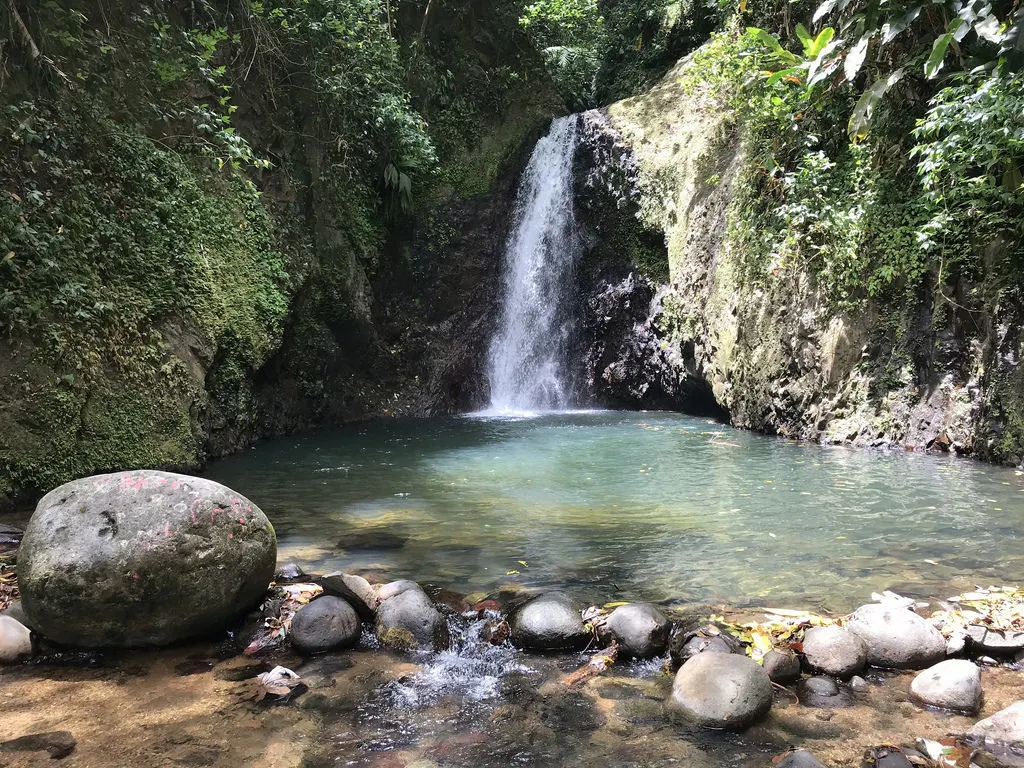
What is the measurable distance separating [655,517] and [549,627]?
2647mm

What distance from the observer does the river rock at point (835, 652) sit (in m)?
3.14

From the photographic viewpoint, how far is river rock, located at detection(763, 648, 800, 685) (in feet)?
10.1

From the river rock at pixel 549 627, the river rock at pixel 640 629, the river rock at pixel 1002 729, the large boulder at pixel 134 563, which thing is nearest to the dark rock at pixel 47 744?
the large boulder at pixel 134 563

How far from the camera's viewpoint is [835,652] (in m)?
3.17

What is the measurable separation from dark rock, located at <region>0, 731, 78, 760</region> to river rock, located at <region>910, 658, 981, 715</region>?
3521 millimetres

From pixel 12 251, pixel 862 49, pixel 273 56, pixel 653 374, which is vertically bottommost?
pixel 653 374

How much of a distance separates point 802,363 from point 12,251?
31.9ft

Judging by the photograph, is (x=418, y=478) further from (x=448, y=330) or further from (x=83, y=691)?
(x=448, y=330)

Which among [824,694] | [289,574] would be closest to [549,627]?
[824,694]

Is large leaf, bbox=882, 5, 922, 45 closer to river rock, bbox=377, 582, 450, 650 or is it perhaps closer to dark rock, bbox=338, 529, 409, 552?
river rock, bbox=377, 582, 450, 650

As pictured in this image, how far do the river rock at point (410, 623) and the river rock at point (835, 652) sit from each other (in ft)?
6.09

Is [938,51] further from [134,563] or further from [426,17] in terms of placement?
[426,17]

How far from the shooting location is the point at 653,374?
14.2 m

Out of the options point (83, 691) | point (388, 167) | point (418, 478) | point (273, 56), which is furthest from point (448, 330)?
point (83, 691)
